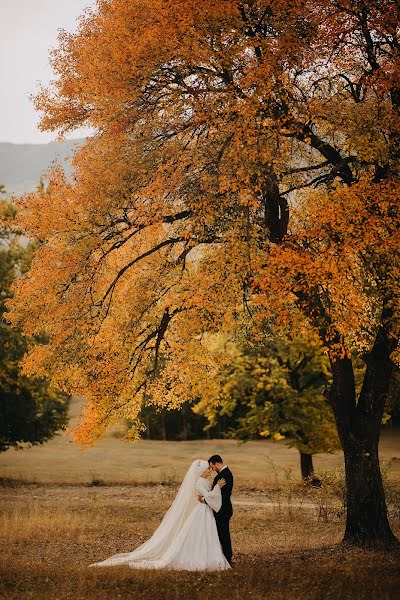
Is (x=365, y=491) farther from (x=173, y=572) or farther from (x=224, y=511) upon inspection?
(x=173, y=572)

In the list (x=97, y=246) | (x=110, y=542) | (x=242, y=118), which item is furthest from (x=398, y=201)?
(x=110, y=542)

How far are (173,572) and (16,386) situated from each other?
21.5m

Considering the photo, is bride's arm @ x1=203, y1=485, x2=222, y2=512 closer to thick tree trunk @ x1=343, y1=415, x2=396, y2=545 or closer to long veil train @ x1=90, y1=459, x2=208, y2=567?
long veil train @ x1=90, y1=459, x2=208, y2=567

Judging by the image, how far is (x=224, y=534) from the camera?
38.5 ft

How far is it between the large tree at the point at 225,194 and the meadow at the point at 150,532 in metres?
2.88

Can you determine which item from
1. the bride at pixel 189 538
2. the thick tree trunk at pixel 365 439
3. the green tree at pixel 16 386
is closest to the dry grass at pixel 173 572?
the bride at pixel 189 538

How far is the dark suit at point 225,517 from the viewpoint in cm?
1172

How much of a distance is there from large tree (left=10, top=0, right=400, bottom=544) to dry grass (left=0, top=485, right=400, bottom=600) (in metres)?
2.53

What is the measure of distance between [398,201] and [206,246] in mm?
5152

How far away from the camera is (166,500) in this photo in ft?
83.9

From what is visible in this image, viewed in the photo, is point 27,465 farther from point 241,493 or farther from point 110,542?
point 110,542

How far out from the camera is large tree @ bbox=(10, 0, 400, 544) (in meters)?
11.7

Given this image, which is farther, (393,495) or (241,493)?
(241,493)

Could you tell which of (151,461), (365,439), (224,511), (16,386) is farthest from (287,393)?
(151,461)
